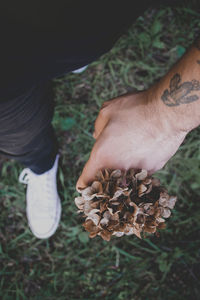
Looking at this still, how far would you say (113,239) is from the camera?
8.51 feet

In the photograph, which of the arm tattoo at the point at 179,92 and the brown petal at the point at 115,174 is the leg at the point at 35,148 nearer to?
the brown petal at the point at 115,174

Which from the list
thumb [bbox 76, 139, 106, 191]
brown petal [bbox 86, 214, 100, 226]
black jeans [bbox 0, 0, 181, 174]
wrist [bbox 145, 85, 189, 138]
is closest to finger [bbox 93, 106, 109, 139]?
thumb [bbox 76, 139, 106, 191]

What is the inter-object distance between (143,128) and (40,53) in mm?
794

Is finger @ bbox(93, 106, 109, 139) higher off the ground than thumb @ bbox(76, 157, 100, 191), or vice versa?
finger @ bbox(93, 106, 109, 139)

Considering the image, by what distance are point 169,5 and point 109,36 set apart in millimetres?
2072

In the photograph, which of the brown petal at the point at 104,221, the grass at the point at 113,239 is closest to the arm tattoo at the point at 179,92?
the brown petal at the point at 104,221

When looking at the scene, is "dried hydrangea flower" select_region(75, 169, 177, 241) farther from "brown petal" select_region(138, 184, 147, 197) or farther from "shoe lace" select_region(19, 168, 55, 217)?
"shoe lace" select_region(19, 168, 55, 217)

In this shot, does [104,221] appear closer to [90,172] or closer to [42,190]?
[90,172]

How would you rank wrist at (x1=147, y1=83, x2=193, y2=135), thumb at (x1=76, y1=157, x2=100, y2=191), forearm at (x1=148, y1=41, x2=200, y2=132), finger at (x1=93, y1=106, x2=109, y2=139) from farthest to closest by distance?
finger at (x1=93, y1=106, x2=109, y2=139), thumb at (x1=76, y1=157, x2=100, y2=191), wrist at (x1=147, y1=83, x2=193, y2=135), forearm at (x1=148, y1=41, x2=200, y2=132)

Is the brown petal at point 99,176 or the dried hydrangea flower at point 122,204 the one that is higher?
the brown petal at point 99,176

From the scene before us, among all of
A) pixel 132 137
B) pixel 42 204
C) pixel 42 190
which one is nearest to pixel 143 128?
pixel 132 137

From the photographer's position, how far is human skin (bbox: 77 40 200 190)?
57.8 inches

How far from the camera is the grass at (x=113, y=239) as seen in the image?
2557mm

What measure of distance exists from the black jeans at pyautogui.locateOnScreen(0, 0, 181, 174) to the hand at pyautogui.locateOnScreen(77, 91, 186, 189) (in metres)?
0.43
